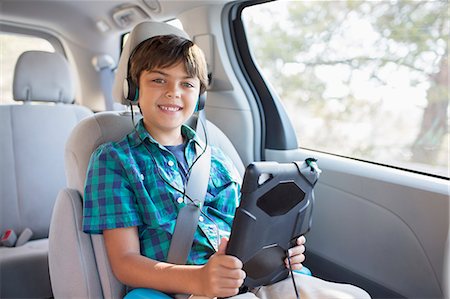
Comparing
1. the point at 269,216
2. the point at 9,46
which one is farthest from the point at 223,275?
the point at 9,46

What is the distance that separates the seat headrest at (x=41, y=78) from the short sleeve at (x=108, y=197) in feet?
3.72

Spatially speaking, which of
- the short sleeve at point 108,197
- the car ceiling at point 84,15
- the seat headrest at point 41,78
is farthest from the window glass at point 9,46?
the short sleeve at point 108,197

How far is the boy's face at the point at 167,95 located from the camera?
145 cm

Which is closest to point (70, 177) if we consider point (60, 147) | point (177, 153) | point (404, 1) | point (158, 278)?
point (177, 153)

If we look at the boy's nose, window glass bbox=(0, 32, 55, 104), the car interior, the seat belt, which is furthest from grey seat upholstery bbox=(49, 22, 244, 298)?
window glass bbox=(0, 32, 55, 104)

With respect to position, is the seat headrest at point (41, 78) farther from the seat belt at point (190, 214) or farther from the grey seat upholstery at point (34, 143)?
the seat belt at point (190, 214)

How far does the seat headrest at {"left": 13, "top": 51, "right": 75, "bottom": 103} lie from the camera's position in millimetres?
2277

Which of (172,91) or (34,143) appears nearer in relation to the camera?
(172,91)

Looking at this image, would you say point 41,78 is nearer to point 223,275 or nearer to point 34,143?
point 34,143

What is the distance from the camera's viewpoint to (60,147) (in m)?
2.37

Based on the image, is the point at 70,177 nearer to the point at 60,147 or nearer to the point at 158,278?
the point at 158,278

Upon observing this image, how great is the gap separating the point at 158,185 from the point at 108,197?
0.51ft

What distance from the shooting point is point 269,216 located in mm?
1074

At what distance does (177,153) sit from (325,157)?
70 cm
